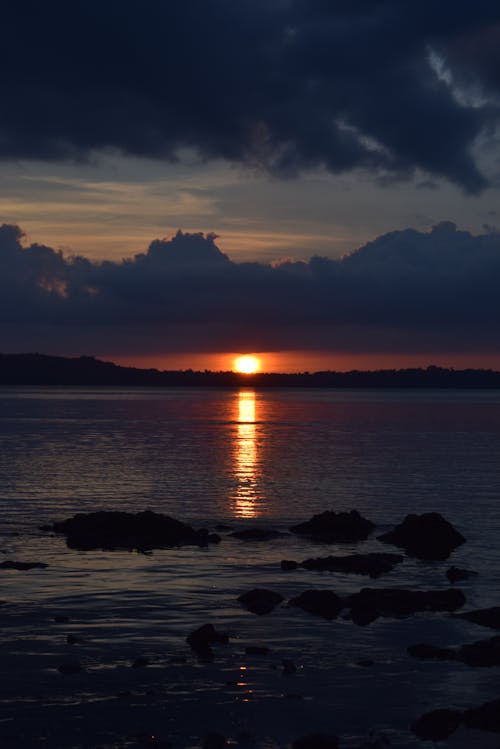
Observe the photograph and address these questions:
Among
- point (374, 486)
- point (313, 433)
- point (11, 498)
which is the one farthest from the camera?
point (313, 433)

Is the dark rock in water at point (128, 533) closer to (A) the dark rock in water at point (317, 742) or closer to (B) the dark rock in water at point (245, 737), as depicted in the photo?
(B) the dark rock in water at point (245, 737)

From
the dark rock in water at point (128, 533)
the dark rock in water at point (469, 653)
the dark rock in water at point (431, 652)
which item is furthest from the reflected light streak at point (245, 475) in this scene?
the dark rock in water at point (469, 653)

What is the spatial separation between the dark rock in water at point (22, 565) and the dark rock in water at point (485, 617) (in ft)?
66.1

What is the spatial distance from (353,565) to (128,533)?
14.2 metres

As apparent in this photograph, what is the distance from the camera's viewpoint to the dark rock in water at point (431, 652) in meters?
29.9

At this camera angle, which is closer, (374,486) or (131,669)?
(131,669)

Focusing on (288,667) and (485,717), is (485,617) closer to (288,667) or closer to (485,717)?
(288,667)

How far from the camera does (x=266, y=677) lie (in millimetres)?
27797

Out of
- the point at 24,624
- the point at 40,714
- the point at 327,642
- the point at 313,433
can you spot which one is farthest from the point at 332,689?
the point at 313,433

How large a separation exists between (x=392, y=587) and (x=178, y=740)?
1935 cm

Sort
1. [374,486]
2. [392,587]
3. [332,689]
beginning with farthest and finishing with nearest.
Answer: [374,486] < [392,587] < [332,689]

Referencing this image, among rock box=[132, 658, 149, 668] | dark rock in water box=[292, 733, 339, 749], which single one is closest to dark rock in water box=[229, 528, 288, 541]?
rock box=[132, 658, 149, 668]

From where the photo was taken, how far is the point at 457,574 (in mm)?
42719

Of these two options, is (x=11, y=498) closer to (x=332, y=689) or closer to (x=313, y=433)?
(x=332, y=689)
